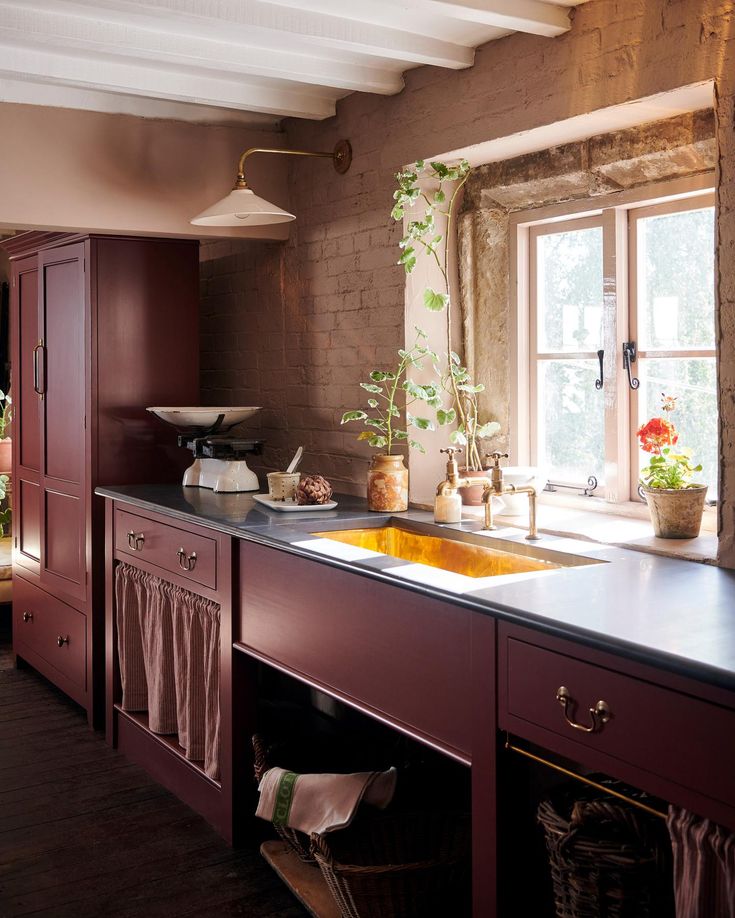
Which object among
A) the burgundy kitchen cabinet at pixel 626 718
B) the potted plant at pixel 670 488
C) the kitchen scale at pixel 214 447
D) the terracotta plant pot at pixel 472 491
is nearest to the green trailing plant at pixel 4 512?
the kitchen scale at pixel 214 447

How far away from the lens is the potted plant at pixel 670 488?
2738mm

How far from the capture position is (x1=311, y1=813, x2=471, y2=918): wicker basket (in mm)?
2467

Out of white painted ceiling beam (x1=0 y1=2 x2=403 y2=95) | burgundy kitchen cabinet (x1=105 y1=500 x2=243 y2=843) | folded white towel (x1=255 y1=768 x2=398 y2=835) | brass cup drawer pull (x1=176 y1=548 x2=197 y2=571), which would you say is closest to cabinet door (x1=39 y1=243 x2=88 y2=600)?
burgundy kitchen cabinet (x1=105 y1=500 x2=243 y2=843)

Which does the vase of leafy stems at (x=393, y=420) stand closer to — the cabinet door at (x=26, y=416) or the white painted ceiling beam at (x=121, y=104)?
the white painted ceiling beam at (x=121, y=104)

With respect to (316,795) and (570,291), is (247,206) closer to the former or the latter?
(570,291)

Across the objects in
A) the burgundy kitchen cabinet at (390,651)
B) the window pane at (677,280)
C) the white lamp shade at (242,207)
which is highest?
the white lamp shade at (242,207)

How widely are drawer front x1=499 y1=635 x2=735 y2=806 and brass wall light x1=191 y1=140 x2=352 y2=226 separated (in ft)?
6.78

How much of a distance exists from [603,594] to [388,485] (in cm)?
135

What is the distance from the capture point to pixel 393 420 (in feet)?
12.0

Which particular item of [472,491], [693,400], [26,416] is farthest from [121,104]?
[693,400]

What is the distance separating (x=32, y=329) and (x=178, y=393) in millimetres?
827

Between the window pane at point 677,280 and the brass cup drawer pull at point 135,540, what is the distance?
1.91m

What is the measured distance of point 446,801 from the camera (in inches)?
113

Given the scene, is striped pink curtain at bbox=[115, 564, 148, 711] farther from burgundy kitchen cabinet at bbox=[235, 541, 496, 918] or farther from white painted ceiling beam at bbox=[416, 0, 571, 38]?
white painted ceiling beam at bbox=[416, 0, 571, 38]
